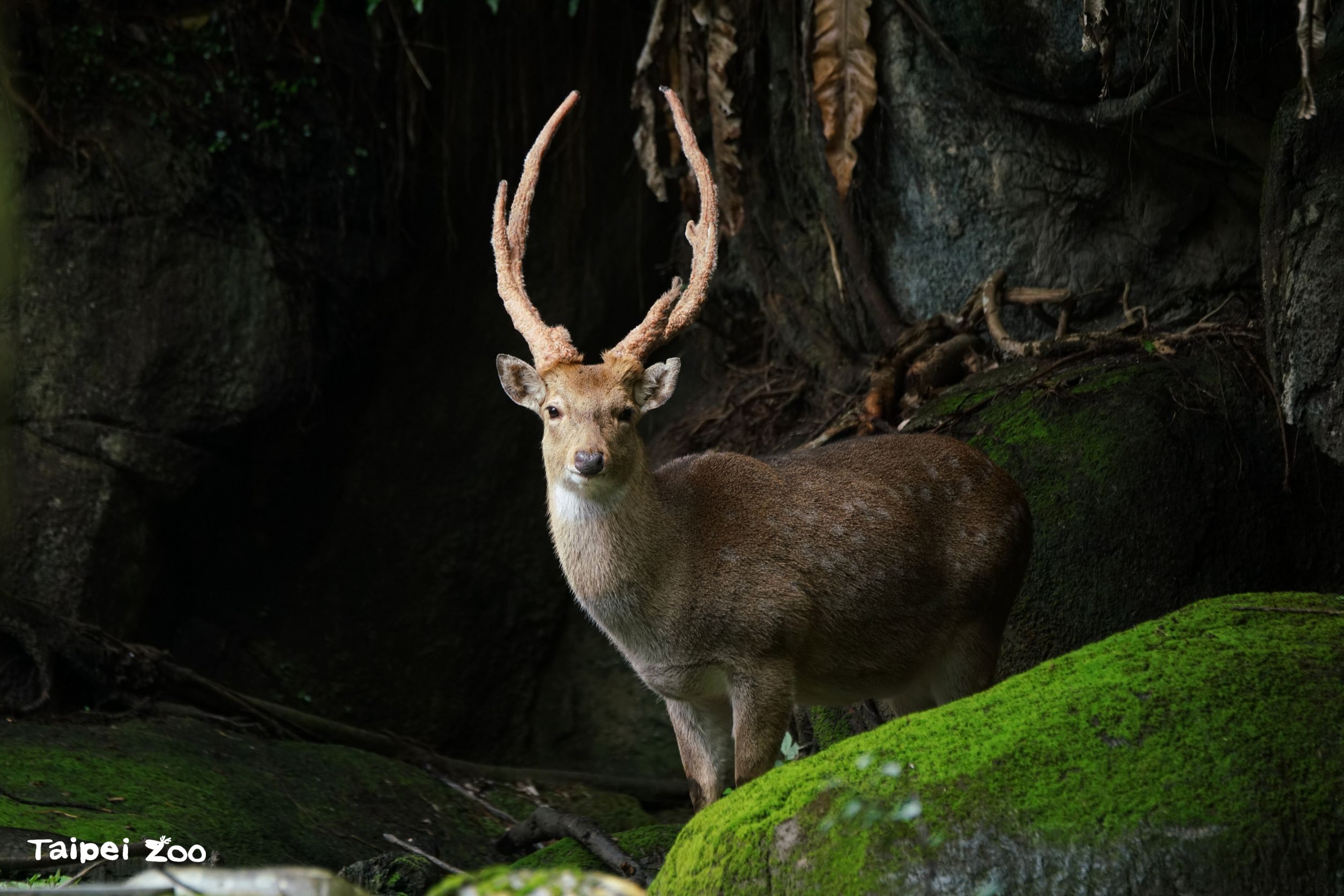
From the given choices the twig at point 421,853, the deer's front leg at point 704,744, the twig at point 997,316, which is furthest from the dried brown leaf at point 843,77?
the twig at point 421,853

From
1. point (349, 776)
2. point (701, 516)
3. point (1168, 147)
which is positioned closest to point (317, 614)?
point (349, 776)

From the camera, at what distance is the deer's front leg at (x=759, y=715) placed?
18.8ft

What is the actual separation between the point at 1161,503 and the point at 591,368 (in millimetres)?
3157

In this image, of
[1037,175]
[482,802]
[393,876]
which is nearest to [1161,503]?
[1037,175]

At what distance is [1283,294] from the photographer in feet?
20.2

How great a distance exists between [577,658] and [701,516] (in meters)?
5.49

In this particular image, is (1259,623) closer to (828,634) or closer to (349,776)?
(828,634)

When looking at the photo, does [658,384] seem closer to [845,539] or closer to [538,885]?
[845,539]

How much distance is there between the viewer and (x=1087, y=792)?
3.83 meters

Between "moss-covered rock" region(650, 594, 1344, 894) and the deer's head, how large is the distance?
6.14 ft

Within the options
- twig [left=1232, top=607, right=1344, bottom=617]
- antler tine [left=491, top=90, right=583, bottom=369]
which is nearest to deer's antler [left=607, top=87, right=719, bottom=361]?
antler tine [left=491, top=90, right=583, bottom=369]

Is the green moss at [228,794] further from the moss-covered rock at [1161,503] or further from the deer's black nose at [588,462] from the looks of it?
the moss-covered rock at [1161,503]

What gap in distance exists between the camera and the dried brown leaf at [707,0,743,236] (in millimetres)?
8922

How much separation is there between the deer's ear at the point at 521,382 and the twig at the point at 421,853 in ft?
6.71
